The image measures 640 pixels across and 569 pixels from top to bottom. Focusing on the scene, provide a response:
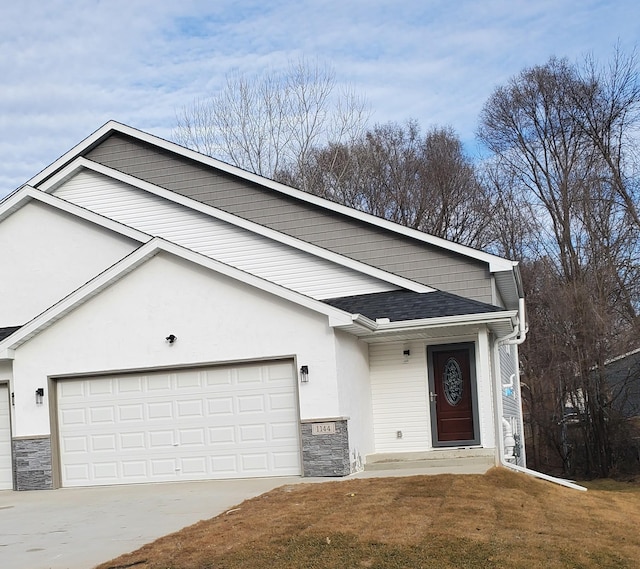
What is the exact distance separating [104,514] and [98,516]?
18cm

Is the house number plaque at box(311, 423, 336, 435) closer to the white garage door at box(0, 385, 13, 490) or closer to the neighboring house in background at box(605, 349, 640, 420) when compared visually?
the white garage door at box(0, 385, 13, 490)

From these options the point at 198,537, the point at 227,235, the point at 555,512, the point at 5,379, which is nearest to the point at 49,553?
the point at 198,537

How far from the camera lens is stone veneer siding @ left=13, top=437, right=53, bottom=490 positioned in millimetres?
15781

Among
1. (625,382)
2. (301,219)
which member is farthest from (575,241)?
(301,219)

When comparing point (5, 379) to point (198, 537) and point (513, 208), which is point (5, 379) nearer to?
point (198, 537)

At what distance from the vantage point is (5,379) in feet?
54.7

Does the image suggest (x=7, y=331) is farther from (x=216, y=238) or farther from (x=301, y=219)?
(x=301, y=219)

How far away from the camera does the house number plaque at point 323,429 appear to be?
14656 millimetres

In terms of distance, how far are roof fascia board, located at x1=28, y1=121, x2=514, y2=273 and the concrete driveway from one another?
618cm

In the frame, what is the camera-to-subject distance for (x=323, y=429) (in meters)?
14.7

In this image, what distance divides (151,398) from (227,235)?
5171 millimetres

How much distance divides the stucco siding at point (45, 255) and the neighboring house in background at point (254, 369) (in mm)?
1067

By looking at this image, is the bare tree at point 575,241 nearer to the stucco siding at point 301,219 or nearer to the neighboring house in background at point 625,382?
the neighboring house in background at point 625,382

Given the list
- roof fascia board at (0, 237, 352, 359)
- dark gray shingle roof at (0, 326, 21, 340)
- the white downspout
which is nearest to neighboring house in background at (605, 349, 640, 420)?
the white downspout
